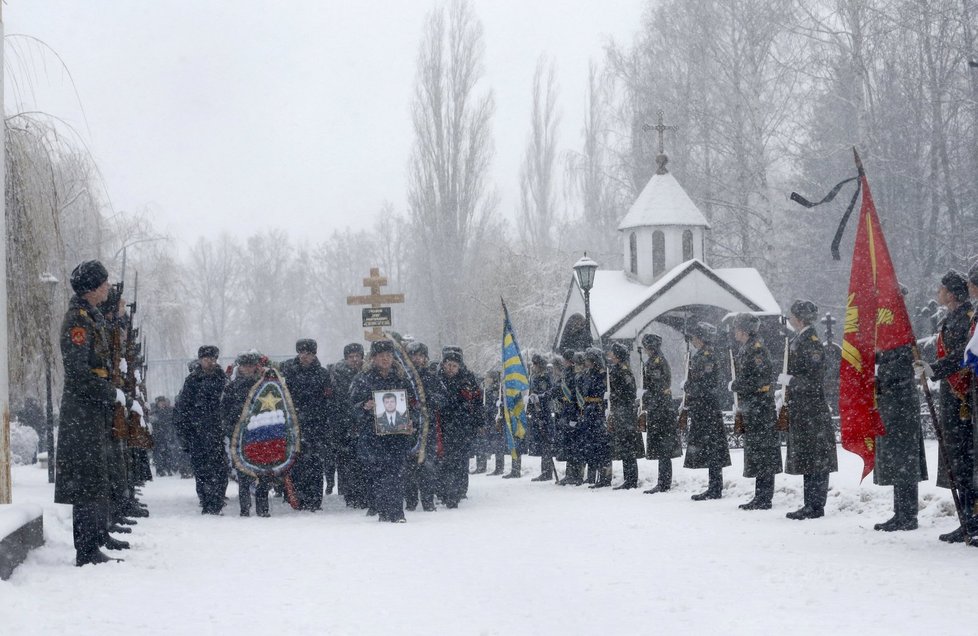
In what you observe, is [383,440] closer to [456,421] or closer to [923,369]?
[456,421]

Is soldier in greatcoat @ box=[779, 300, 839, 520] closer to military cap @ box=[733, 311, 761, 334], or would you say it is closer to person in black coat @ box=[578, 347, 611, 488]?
military cap @ box=[733, 311, 761, 334]

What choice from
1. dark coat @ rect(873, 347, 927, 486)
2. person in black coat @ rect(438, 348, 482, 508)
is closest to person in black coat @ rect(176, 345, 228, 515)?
person in black coat @ rect(438, 348, 482, 508)

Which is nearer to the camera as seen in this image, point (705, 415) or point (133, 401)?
point (133, 401)

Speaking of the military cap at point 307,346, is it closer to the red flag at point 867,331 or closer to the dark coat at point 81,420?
the dark coat at point 81,420

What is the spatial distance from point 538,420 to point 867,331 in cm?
986

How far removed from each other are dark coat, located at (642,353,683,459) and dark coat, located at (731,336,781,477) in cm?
245

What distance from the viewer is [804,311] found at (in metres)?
11.2

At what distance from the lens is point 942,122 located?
32.0 m

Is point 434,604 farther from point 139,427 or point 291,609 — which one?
point 139,427

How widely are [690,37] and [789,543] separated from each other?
106ft

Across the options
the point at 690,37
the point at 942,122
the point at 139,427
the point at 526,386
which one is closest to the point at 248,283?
the point at 690,37

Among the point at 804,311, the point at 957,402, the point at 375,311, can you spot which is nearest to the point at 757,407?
the point at 804,311

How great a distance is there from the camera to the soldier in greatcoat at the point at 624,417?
15750mm

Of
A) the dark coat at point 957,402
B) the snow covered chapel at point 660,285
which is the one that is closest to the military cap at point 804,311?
the dark coat at point 957,402
